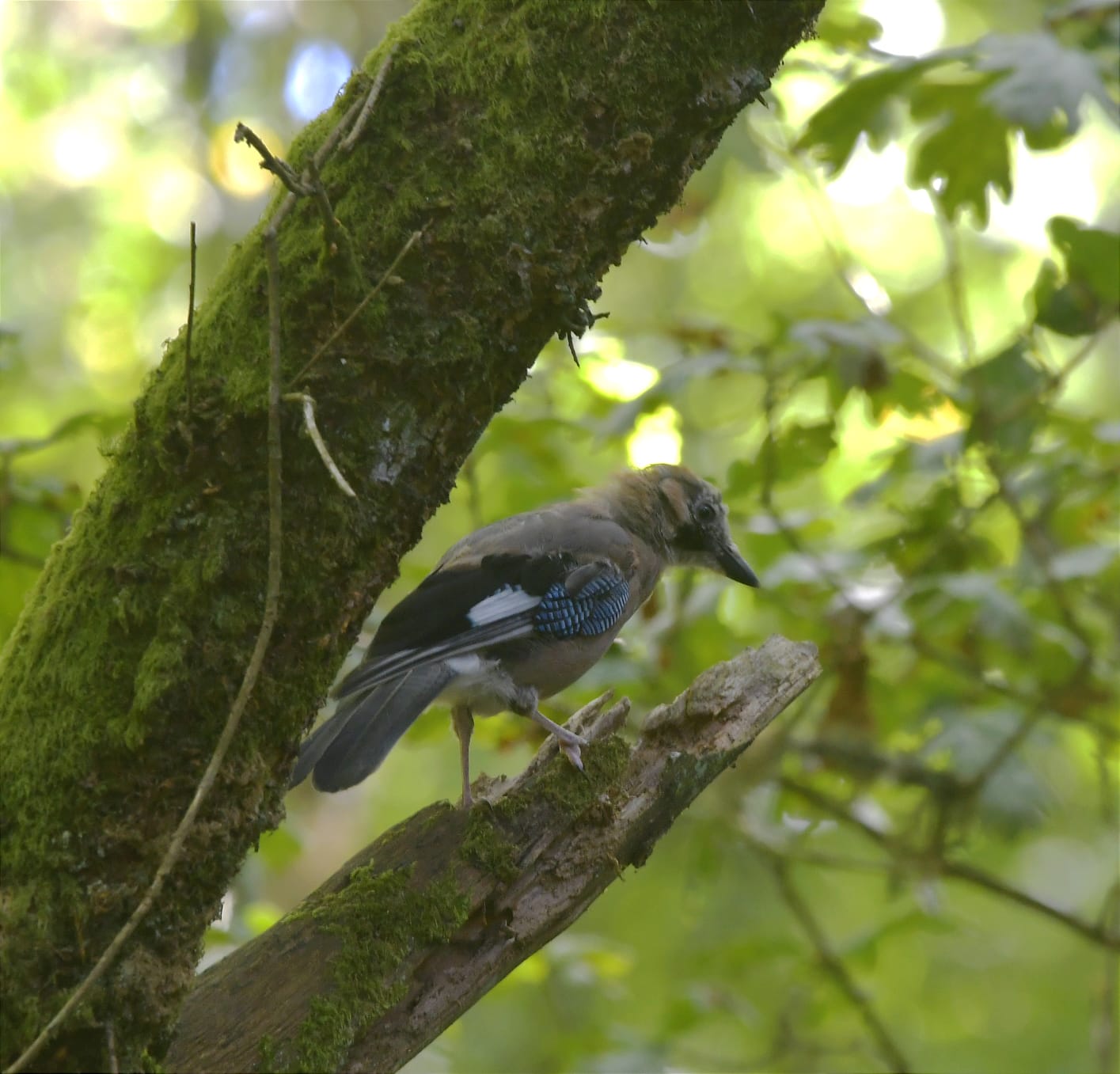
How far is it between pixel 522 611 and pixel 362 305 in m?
1.74

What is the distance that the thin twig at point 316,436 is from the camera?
2.17 meters

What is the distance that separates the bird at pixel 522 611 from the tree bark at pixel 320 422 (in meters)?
0.66

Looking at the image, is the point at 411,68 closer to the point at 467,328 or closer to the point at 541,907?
the point at 467,328

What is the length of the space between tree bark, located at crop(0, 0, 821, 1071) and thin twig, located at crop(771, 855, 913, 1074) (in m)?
3.31

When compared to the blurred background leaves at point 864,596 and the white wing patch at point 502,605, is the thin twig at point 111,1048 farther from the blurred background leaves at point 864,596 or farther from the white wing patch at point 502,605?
the white wing patch at point 502,605

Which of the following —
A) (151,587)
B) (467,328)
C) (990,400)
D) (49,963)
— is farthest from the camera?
(990,400)

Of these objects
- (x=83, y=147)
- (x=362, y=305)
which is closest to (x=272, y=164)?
(x=362, y=305)

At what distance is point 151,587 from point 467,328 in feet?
2.69

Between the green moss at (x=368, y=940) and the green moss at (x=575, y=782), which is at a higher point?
the green moss at (x=575, y=782)

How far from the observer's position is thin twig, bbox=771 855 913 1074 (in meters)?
4.74

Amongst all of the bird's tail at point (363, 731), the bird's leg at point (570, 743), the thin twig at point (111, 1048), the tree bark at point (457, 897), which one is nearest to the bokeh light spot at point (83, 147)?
the bird's tail at point (363, 731)

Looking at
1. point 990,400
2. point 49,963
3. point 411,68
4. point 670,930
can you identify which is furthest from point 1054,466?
point 670,930

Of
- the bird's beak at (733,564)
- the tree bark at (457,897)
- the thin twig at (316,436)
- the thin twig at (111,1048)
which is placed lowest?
the thin twig at (111,1048)

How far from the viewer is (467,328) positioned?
2465mm
